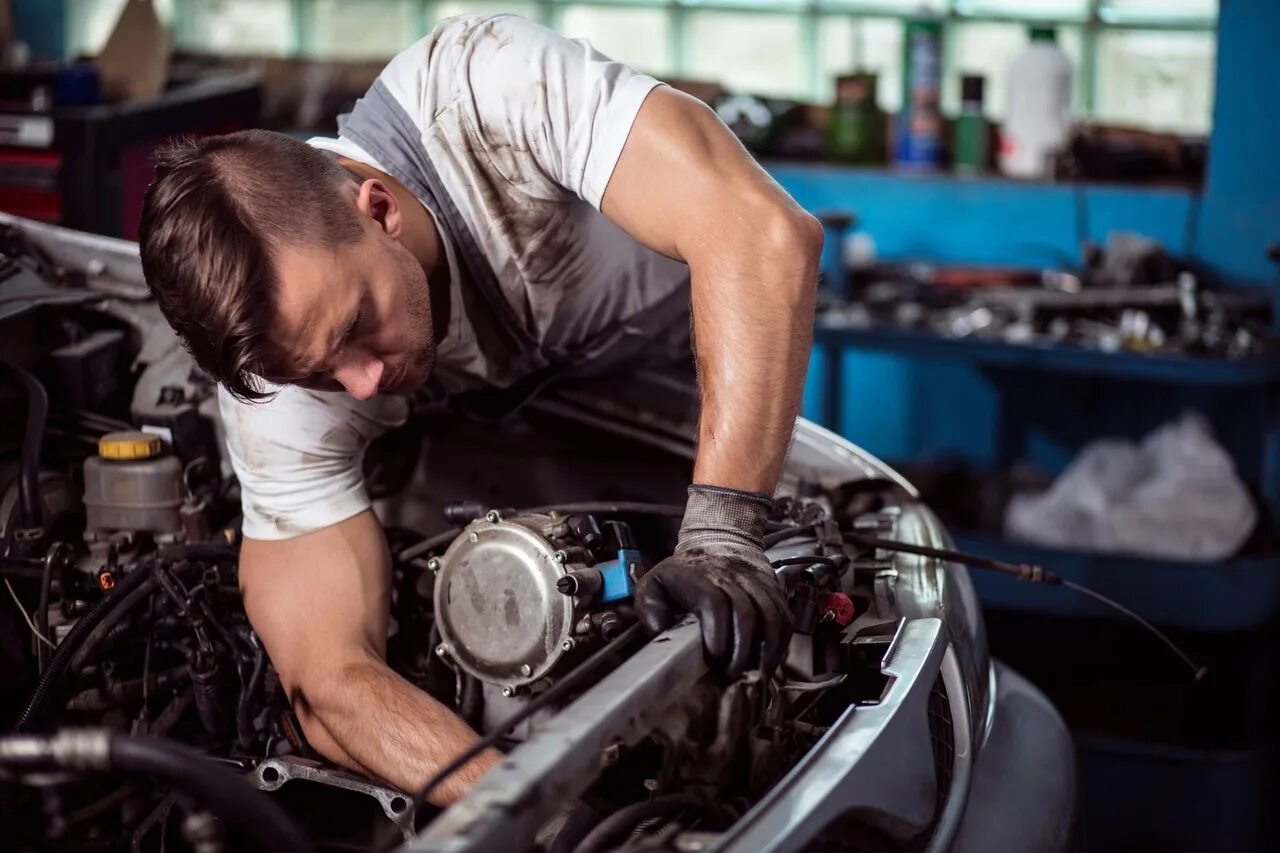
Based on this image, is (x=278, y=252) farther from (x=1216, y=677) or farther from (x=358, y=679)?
(x=1216, y=677)

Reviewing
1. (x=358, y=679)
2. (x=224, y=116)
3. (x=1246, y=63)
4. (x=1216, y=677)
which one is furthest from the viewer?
(x=224, y=116)

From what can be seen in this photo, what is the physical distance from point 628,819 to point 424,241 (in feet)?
2.60

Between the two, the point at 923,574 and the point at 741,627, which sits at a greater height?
the point at 741,627

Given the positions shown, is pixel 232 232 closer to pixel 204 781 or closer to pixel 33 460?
pixel 33 460

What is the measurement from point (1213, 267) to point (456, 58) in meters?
2.44

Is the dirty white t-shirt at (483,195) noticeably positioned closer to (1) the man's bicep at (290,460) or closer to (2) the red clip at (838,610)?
(1) the man's bicep at (290,460)

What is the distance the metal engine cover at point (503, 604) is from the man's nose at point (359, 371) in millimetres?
200

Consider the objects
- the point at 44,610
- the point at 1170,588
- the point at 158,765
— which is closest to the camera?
the point at 158,765

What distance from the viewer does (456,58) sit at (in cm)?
194

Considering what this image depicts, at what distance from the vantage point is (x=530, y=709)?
1.36 metres

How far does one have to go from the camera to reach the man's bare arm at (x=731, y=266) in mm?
1731

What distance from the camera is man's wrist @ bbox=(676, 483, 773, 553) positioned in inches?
64.9

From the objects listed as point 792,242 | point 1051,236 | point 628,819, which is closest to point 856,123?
point 1051,236

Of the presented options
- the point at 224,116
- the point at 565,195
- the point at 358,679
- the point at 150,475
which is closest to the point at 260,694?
the point at 358,679
